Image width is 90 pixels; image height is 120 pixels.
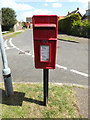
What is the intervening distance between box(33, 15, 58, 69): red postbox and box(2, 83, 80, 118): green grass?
1093mm

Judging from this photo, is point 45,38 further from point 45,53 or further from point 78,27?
point 78,27

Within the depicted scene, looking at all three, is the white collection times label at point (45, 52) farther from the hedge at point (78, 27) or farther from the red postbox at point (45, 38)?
the hedge at point (78, 27)

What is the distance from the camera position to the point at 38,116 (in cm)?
227

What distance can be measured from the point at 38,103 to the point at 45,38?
5.52ft

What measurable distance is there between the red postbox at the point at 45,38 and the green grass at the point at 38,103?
3.59 feet

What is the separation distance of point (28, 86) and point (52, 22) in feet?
7.13

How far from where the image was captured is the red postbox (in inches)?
69.3

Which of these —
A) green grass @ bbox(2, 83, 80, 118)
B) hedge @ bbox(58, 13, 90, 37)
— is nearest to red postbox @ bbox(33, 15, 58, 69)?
green grass @ bbox(2, 83, 80, 118)

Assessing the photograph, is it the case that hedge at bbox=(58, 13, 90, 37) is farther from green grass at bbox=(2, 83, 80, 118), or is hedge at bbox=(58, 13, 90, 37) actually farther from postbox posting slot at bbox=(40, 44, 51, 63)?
postbox posting slot at bbox=(40, 44, 51, 63)

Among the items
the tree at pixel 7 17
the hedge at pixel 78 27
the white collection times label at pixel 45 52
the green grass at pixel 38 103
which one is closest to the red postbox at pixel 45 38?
the white collection times label at pixel 45 52

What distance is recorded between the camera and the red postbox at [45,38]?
176cm

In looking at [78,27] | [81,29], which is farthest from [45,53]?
[78,27]

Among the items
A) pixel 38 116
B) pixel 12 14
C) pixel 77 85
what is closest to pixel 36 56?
pixel 38 116

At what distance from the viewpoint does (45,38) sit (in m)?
1.86
